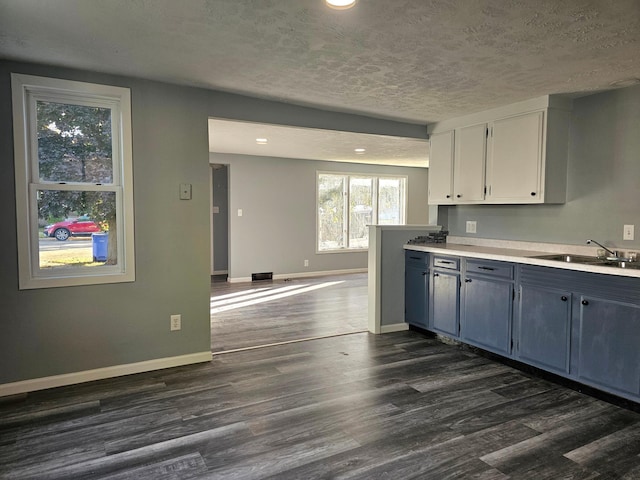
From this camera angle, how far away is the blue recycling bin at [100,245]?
3227 millimetres

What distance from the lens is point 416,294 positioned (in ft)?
14.4

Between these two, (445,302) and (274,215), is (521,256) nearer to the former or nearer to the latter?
(445,302)

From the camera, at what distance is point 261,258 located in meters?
7.58

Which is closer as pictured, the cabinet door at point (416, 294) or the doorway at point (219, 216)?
the cabinet door at point (416, 294)

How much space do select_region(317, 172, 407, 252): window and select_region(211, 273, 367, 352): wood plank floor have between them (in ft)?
3.79

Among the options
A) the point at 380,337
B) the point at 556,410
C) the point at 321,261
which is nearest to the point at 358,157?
the point at 321,261

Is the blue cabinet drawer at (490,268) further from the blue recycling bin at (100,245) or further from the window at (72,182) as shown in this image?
the blue recycling bin at (100,245)

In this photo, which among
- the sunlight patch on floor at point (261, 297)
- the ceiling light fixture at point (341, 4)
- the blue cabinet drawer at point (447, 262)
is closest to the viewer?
the ceiling light fixture at point (341, 4)

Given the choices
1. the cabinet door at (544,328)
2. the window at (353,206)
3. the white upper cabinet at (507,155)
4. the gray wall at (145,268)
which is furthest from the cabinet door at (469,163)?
the window at (353,206)

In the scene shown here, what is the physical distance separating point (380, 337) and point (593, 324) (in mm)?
1901

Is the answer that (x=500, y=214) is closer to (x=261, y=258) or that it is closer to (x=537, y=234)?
(x=537, y=234)

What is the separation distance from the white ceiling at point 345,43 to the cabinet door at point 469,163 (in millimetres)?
641

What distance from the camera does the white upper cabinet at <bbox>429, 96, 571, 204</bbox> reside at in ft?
11.6

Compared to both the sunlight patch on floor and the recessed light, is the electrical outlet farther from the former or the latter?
the sunlight patch on floor
